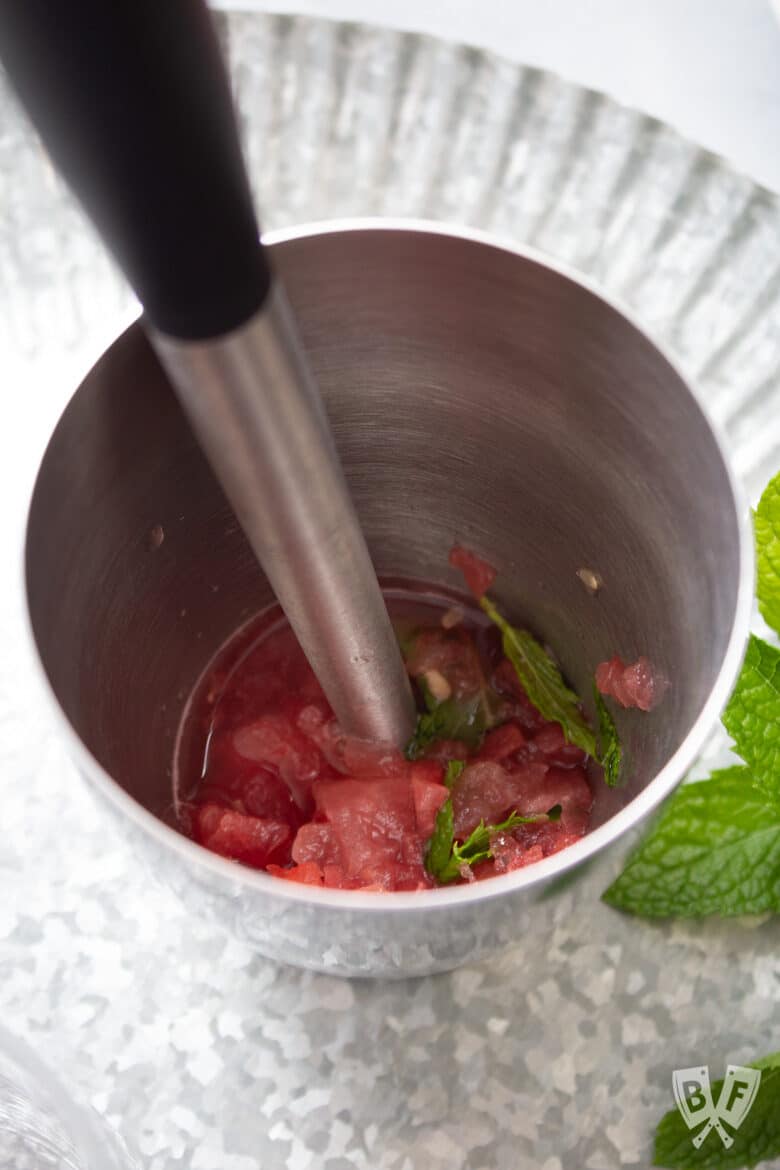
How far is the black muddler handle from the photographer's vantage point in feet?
1.03

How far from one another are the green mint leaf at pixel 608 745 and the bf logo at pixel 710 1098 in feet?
0.70

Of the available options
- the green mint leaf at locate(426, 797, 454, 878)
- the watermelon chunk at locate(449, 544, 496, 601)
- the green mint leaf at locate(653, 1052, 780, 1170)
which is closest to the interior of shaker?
the watermelon chunk at locate(449, 544, 496, 601)

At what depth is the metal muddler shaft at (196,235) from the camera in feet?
1.05

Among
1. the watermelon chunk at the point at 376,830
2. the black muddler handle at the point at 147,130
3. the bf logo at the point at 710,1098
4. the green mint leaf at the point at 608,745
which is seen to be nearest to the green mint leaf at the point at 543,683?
the green mint leaf at the point at 608,745

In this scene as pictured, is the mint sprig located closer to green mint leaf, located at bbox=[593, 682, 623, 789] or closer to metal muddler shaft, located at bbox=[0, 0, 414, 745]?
green mint leaf, located at bbox=[593, 682, 623, 789]

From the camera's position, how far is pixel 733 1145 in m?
0.78

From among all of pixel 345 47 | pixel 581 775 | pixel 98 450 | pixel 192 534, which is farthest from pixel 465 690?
pixel 345 47

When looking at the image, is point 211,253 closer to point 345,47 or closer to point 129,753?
point 129,753

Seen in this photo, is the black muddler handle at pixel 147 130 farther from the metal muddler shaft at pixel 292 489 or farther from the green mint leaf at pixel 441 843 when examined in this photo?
the green mint leaf at pixel 441 843

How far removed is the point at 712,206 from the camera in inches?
43.1

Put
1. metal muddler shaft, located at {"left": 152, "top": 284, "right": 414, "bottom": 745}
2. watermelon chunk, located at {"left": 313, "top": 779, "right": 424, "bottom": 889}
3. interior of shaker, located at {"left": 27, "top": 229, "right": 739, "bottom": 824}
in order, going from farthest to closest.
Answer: watermelon chunk, located at {"left": 313, "top": 779, "right": 424, "bottom": 889} → interior of shaker, located at {"left": 27, "top": 229, "right": 739, "bottom": 824} → metal muddler shaft, located at {"left": 152, "top": 284, "right": 414, "bottom": 745}

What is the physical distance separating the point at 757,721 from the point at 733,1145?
0.28 meters

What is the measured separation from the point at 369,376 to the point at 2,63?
1.55ft

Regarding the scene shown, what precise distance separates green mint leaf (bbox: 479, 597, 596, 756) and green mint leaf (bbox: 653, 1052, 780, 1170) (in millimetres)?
253
